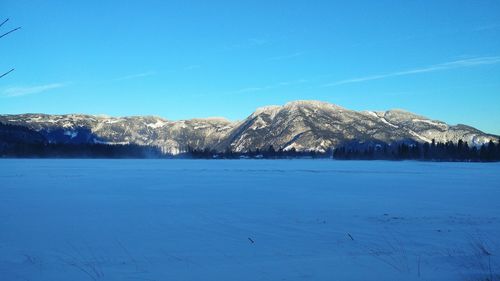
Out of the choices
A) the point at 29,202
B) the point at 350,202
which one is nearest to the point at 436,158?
the point at 350,202

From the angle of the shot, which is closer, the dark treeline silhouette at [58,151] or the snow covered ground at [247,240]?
the snow covered ground at [247,240]

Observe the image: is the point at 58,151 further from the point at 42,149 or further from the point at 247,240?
the point at 247,240

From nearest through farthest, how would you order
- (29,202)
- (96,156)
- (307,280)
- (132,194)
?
(307,280)
(29,202)
(132,194)
(96,156)

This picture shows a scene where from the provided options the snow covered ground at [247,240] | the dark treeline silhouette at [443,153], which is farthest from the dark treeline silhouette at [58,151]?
the snow covered ground at [247,240]

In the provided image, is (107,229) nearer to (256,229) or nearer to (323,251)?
(256,229)

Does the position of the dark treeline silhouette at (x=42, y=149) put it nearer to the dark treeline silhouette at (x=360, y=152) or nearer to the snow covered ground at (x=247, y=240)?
the dark treeline silhouette at (x=360, y=152)

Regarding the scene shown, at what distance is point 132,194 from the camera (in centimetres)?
2639

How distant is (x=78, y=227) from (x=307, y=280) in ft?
30.7

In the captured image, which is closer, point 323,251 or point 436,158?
point 323,251

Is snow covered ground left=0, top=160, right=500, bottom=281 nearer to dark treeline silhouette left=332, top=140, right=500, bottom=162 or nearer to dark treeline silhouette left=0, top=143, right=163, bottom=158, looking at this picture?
dark treeline silhouette left=332, top=140, right=500, bottom=162

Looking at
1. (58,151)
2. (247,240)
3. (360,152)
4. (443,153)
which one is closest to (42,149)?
(58,151)

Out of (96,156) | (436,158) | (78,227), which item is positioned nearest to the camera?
(78,227)

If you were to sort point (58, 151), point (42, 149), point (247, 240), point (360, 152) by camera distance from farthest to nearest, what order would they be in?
point (360, 152), point (58, 151), point (42, 149), point (247, 240)

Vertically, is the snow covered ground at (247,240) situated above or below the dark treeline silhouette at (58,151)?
below
